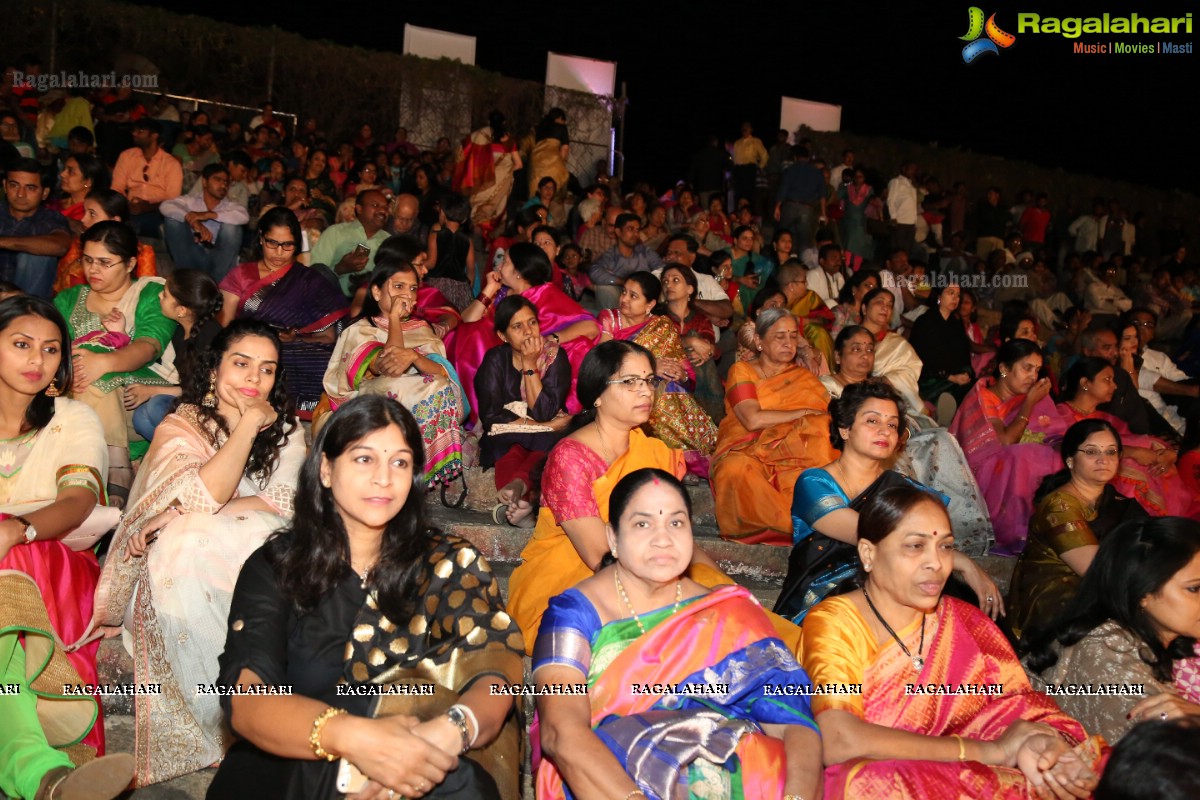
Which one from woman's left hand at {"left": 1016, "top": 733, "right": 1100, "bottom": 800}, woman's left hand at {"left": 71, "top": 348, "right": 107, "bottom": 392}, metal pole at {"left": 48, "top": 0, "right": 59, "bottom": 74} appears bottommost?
woman's left hand at {"left": 1016, "top": 733, "right": 1100, "bottom": 800}

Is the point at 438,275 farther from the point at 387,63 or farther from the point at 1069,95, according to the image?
the point at 1069,95

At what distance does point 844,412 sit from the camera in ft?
12.3

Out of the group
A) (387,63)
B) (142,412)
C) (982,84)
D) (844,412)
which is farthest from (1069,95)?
(142,412)

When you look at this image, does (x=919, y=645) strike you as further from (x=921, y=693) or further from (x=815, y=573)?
(x=815, y=573)

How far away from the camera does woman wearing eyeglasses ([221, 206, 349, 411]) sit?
5039 millimetres

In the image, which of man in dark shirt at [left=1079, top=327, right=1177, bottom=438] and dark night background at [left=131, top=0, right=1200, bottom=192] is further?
dark night background at [left=131, top=0, right=1200, bottom=192]

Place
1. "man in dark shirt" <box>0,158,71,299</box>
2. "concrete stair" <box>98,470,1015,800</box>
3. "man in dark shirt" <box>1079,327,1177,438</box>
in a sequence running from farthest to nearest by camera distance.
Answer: "man in dark shirt" <box>1079,327,1177,438</box>
"man in dark shirt" <box>0,158,71,299</box>
"concrete stair" <box>98,470,1015,800</box>

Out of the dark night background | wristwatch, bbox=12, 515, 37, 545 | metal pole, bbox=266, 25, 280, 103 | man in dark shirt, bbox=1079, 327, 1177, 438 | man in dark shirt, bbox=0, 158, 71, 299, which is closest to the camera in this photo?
wristwatch, bbox=12, 515, 37, 545

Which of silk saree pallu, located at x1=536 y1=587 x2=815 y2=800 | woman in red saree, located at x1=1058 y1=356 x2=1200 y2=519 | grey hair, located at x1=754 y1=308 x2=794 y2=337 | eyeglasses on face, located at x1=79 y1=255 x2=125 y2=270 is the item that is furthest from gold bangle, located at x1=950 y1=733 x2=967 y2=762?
eyeglasses on face, located at x1=79 y1=255 x2=125 y2=270

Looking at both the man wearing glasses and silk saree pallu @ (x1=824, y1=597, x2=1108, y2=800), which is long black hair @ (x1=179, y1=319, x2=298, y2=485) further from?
the man wearing glasses

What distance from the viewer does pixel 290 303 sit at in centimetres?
520

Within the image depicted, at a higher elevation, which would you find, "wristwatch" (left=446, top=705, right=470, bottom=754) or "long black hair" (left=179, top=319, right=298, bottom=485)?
"long black hair" (left=179, top=319, right=298, bottom=485)

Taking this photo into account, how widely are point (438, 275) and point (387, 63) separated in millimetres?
7918

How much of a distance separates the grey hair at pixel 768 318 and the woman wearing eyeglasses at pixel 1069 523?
1479 millimetres
